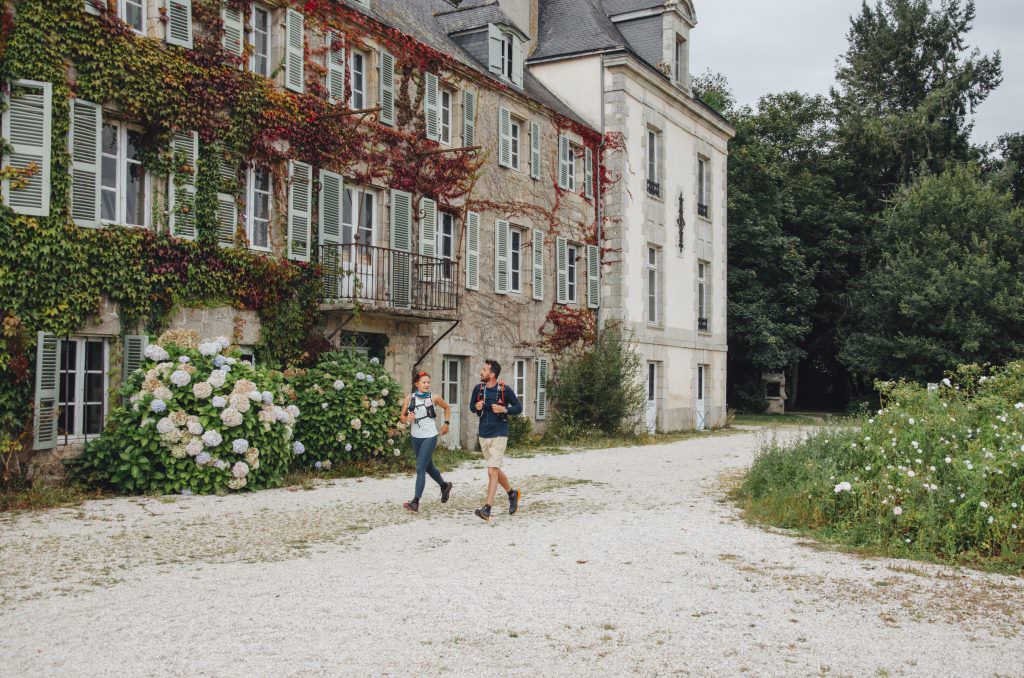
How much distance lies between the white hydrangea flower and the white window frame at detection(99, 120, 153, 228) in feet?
10.6

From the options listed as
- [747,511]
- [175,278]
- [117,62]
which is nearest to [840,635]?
[747,511]

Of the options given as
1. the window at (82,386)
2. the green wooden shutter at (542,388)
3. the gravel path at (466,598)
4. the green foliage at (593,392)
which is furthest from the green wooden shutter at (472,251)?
the gravel path at (466,598)

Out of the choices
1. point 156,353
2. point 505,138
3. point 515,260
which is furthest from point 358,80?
point 156,353

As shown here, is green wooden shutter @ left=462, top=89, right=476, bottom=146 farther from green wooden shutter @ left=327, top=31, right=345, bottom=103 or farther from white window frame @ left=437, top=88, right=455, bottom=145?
green wooden shutter @ left=327, top=31, right=345, bottom=103

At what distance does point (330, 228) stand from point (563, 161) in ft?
27.9

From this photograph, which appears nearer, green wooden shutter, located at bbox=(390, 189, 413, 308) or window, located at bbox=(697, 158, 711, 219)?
green wooden shutter, located at bbox=(390, 189, 413, 308)

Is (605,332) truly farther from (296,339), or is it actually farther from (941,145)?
(941,145)

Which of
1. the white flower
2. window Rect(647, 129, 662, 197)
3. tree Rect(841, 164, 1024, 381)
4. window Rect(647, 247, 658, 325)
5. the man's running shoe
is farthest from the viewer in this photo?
tree Rect(841, 164, 1024, 381)

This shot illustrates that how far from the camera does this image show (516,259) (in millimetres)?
Answer: 21688

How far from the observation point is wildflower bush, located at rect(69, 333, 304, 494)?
11.5m

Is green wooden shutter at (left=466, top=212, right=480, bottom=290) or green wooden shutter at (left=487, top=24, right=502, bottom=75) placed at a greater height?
green wooden shutter at (left=487, top=24, right=502, bottom=75)

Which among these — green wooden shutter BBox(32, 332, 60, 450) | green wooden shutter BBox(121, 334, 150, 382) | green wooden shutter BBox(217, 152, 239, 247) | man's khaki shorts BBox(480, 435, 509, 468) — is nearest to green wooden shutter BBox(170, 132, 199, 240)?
green wooden shutter BBox(217, 152, 239, 247)

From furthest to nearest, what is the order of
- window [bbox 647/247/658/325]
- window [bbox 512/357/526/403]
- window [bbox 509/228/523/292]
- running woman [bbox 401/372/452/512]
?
window [bbox 647/247/658/325] < window [bbox 512/357/526/403] < window [bbox 509/228/523/292] < running woman [bbox 401/372/452/512]

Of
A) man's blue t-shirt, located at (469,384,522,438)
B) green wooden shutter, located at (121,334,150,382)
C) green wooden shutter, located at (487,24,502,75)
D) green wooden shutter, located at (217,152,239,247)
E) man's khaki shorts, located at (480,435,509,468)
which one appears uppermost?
green wooden shutter, located at (487,24,502,75)
